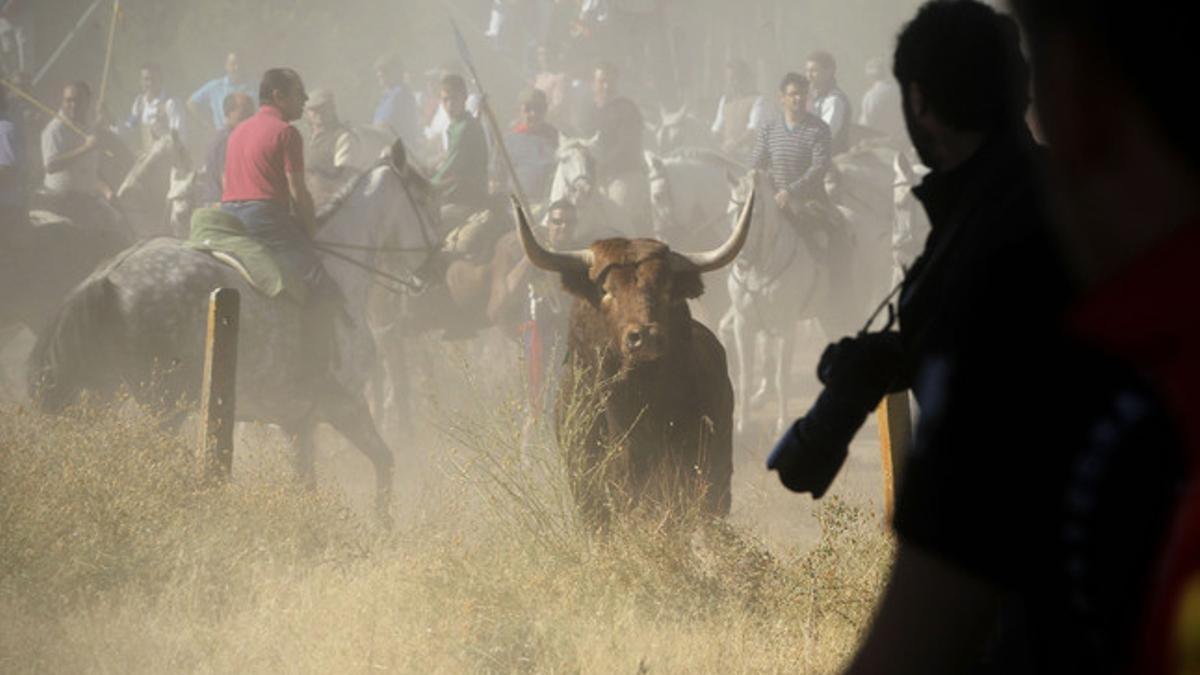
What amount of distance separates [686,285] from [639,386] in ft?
1.98

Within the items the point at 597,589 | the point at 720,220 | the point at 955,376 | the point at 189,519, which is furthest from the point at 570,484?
the point at 720,220

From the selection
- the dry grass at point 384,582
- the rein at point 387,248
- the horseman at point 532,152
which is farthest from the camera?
the horseman at point 532,152

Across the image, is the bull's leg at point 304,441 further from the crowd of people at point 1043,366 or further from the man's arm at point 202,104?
the man's arm at point 202,104

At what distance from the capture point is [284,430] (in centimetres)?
1112

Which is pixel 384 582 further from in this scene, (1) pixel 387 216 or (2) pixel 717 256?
(1) pixel 387 216

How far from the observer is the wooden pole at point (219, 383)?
320 inches

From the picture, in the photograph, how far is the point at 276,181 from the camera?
10492 mm

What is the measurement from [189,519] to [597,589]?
7.31 feet

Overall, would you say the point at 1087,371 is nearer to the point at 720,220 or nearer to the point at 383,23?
the point at 720,220

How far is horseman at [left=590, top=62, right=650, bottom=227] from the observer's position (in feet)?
60.0

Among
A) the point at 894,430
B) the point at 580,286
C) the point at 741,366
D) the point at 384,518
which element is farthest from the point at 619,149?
the point at 894,430

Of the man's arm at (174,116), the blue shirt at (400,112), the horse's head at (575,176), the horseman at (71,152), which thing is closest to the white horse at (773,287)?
the horse's head at (575,176)

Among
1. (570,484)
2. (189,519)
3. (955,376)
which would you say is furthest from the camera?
(189,519)

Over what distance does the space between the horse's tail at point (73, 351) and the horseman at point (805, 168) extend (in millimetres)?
8199
